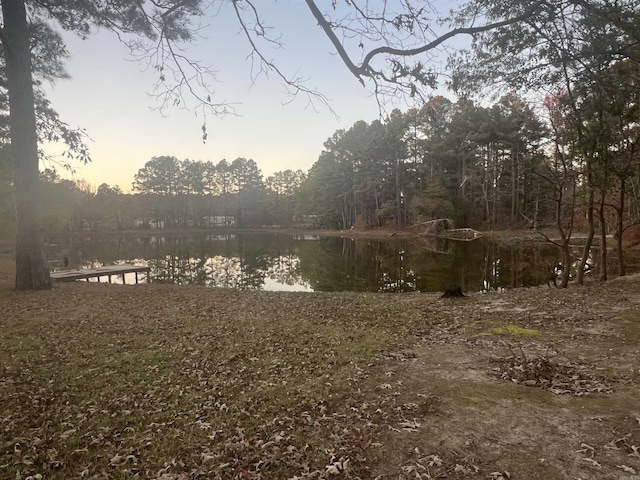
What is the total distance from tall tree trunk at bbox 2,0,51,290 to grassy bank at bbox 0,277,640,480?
13.1ft

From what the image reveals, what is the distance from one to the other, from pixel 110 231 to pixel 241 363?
72198mm

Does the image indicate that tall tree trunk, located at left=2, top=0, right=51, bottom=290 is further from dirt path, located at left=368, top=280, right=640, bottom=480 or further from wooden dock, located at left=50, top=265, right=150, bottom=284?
dirt path, located at left=368, top=280, right=640, bottom=480

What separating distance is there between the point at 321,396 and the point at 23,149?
37.7 ft

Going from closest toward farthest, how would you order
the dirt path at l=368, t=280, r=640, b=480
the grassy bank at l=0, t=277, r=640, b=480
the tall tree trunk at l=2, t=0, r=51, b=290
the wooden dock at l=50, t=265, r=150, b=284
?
the dirt path at l=368, t=280, r=640, b=480
the grassy bank at l=0, t=277, r=640, b=480
the tall tree trunk at l=2, t=0, r=51, b=290
the wooden dock at l=50, t=265, r=150, b=284

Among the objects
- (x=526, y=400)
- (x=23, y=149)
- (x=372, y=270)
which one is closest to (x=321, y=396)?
(x=526, y=400)

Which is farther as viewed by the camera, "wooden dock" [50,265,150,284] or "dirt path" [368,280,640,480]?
"wooden dock" [50,265,150,284]

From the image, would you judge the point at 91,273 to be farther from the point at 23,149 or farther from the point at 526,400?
the point at 526,400

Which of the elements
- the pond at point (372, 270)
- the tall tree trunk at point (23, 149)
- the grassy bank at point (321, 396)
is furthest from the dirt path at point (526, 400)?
the tall tree trunk at point (23, 149)

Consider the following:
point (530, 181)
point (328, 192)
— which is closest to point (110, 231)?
point (328, 192)

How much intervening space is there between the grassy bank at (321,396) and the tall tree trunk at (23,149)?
3986 mm

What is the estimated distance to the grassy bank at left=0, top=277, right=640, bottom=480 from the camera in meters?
3.37

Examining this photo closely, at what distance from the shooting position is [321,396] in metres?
4.66

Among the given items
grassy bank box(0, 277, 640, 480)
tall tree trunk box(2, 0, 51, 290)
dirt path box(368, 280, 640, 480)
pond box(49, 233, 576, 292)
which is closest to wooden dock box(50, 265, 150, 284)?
pond box(49, 233, 576, 292)

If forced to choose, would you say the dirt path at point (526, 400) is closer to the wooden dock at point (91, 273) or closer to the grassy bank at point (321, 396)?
the grassy bank at point (321, 396)
